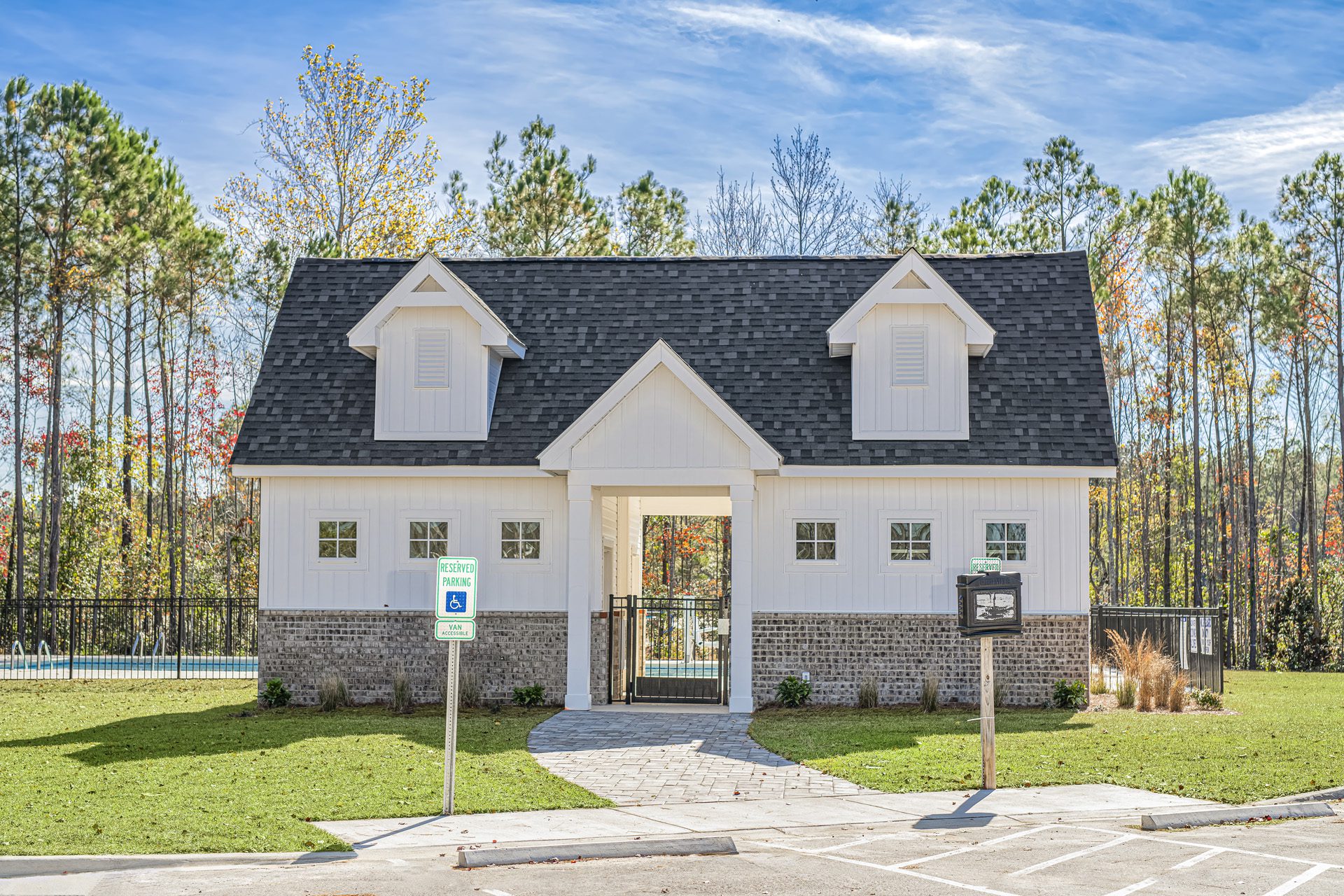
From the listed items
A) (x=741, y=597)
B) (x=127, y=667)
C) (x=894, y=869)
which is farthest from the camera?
(x=127, y=667)

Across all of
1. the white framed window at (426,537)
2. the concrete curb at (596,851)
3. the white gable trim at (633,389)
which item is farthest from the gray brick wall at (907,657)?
the concrete curb at (596,851)

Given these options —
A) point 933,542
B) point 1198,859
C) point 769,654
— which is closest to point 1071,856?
point 1198,859

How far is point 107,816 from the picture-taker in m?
11.9

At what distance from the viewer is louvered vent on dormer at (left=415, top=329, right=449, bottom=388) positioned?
22.6 meters

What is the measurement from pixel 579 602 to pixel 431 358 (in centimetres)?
496

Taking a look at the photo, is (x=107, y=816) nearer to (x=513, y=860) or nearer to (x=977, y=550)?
(x=513, y=860)

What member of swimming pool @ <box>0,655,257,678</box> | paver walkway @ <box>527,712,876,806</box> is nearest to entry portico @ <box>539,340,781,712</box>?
paver walkway @ <box>527,712,876,806</box>

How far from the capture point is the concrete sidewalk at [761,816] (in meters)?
11.4

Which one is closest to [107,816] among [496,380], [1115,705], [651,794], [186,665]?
[651,794]

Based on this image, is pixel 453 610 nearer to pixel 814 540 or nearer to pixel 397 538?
pixel 397 538

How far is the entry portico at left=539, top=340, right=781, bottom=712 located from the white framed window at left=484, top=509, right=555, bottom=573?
2.95 feet

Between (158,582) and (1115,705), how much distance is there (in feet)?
96.0

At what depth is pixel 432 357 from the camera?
2269 centimetres

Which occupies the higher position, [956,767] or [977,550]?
[977,550]
